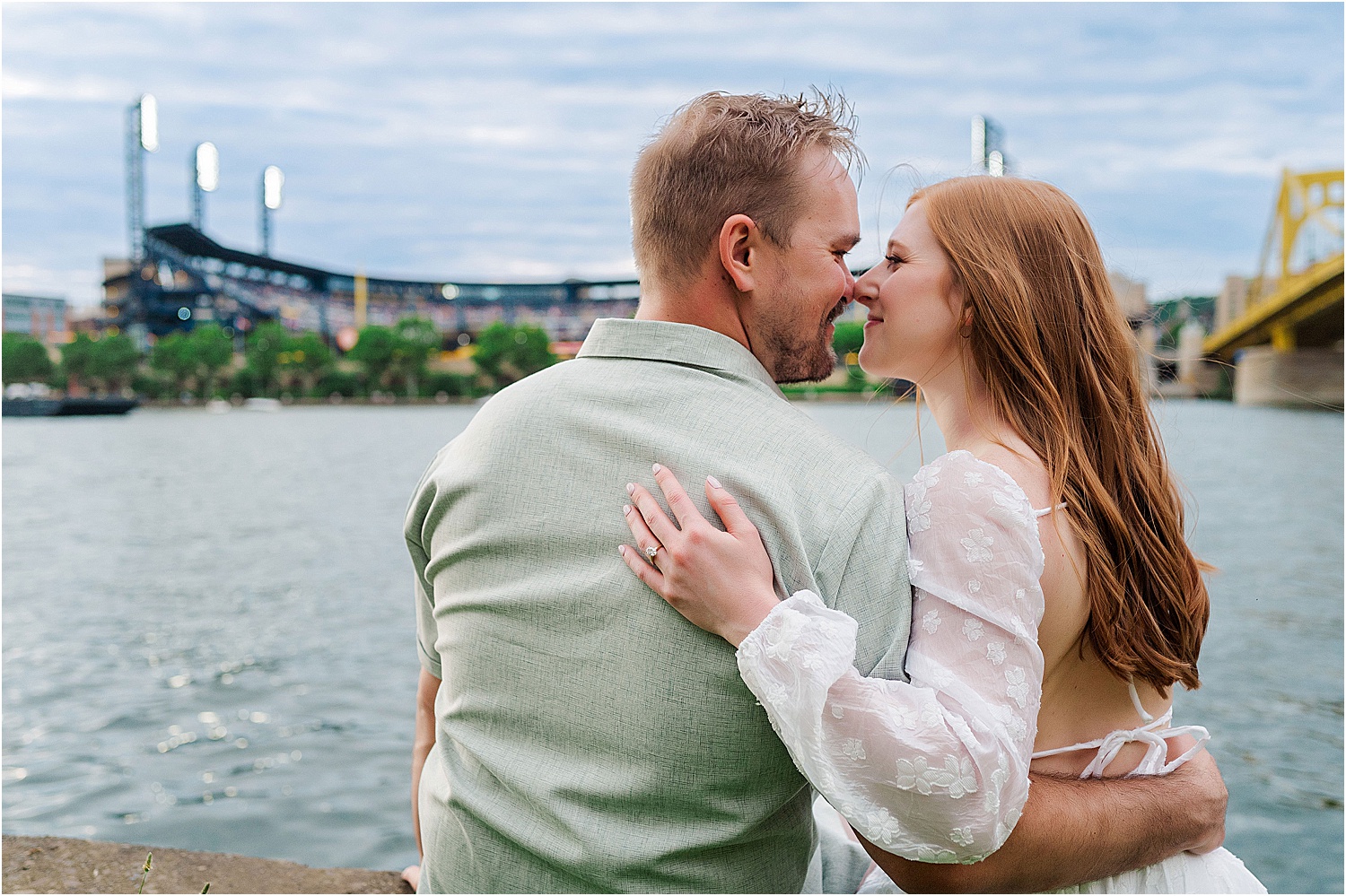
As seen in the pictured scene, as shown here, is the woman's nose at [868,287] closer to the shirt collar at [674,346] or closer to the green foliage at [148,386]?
the shirt collar at [674,346]

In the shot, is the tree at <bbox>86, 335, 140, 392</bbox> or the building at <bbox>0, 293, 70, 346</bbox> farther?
the building at <bbox>0, 293, 70, 346</bbox>

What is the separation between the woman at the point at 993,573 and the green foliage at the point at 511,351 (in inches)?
2372

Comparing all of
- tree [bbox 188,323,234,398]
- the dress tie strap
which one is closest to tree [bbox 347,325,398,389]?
tree [bbox 188,323,234,398]

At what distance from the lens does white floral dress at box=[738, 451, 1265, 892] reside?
0.95 m

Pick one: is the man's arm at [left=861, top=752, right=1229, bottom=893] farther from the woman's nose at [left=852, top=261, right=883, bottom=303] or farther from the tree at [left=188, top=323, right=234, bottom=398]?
the tree at [left=188, top=323, right=234, bottom=398]

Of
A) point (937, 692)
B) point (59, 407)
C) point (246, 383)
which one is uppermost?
point (937, 692)

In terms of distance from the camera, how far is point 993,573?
1052mm

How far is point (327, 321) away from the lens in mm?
76625

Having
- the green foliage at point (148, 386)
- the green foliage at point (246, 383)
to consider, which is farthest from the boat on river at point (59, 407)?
the green foliage at point (246, 383)

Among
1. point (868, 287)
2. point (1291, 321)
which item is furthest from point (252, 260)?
point (868, 287)

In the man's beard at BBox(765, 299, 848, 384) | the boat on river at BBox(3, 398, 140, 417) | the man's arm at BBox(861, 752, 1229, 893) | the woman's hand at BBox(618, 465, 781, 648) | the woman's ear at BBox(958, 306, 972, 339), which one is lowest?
the boat on river at BBox(3, 398, 140, 417)

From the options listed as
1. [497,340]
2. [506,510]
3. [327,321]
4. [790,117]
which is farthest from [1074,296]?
[327,321]

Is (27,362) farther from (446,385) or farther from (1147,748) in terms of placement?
(1147,748)

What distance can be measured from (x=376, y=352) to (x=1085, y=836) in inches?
2575
